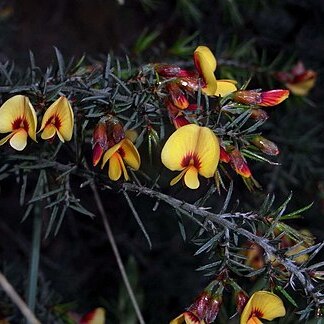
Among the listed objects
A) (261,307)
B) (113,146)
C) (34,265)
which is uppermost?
(113,146)

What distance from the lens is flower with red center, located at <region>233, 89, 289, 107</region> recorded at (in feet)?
2.60

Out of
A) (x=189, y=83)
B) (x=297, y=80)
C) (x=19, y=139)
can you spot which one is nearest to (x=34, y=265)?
(x=19, y=139)

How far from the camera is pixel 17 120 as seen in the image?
797 millimetres

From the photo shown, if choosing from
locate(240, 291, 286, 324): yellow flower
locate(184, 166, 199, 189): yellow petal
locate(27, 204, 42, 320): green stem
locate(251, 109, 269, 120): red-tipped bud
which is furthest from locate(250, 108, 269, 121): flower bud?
locate(27, 204, 42, 320): green stem

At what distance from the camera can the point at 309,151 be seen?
1472 millimetres

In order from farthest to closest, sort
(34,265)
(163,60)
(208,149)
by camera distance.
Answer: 1. (163,60)
2. (34,265)
3. (208,149)

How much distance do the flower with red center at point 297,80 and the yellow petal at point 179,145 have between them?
620 millimetres

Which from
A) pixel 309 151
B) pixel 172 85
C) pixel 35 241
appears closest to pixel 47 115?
pixel 172 85

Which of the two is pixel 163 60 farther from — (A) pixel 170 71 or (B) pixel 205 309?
(B) pixel 205 309

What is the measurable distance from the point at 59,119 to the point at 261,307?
1.00 feet

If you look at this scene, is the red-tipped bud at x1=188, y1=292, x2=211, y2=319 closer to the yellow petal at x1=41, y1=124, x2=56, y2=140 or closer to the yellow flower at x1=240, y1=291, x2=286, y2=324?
→ the yellow flower at x1=240, y1=291, x2=286, y2=324

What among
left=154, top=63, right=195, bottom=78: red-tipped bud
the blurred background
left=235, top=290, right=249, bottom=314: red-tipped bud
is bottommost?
the blurred background

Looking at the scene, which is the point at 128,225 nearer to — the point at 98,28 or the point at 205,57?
the point at 98,28

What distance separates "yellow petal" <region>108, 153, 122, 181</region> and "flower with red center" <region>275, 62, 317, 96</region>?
64cm
